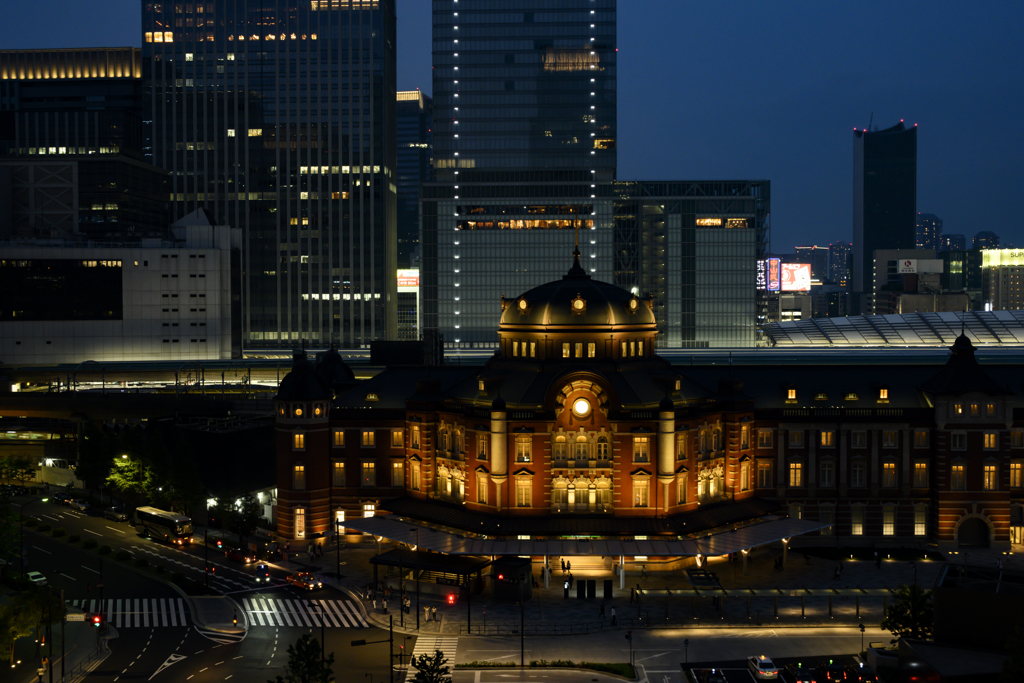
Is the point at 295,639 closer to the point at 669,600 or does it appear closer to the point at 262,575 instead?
the point at 262,575

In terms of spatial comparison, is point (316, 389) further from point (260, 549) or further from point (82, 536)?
point (82, 536)

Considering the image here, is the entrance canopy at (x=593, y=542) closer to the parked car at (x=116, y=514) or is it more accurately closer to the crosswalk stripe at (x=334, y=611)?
the crosswalk stripe at (x=334, y=611)

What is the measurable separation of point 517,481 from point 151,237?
4800 inches

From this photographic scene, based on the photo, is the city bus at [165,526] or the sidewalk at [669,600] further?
the city bus at [165,526]

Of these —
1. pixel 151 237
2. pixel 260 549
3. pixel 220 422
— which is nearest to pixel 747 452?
pixel 260 549

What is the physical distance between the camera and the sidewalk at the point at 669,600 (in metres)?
77.7

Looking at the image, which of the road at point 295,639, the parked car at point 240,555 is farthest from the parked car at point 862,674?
the parked car at point 240,555

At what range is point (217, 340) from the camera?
187500 mm

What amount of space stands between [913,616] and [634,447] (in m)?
32.0

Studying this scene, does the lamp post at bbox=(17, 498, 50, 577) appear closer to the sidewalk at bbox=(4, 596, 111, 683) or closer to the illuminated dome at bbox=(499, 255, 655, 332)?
the sidewalk at bbox=(4, 596, 111, 683)

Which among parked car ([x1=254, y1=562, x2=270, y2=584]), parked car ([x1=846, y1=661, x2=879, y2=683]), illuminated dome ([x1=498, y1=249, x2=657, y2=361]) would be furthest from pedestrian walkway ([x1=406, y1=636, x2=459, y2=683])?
illuminated dome ([x1=498, y1=249, x2=657, y2=361])

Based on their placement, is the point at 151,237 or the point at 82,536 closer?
the point at 82,536

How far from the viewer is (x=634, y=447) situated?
310ft

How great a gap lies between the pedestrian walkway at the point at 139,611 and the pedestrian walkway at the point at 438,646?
18522mm
